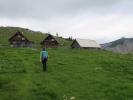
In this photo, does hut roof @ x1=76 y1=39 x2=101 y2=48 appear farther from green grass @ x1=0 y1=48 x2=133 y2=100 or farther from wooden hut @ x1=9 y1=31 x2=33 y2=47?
green grass @ x1=0 y1=48 x2=133 y2=100

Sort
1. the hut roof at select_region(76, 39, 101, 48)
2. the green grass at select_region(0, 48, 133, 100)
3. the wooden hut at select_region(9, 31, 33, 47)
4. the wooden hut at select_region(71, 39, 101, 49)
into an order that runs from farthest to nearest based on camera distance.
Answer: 1. the wooden hut at select_region(9, 31, 33, 47)
2. the hut roof at select_region(76, 39, 101, 48)
3. the wooden hut at select_region(71, 39, 101, 49)
4. the green grass at select_region(0, 48, 133, 100)

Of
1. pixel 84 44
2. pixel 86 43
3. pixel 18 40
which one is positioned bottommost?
pixel 84 44

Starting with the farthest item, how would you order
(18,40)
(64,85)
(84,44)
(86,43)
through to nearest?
(86,43) → (18,40) → (84,44) → (64,85)

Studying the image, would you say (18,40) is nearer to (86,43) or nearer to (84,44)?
(84,44)

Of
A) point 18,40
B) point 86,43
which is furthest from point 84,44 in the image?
point 18,40

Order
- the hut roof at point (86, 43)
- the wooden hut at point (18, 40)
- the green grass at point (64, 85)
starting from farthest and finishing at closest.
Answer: the wooden hut at point (18, 40) → the hut roof at point (86, 43) → the green grass at point (64, 85)

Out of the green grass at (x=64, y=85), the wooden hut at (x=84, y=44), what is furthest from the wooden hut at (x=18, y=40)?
the green grass at (x=64, y=85)

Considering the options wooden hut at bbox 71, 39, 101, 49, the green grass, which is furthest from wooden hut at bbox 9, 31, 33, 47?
the green grass

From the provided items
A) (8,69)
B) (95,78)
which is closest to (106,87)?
(95,78)

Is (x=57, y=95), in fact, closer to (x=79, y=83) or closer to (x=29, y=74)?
(x=79, y=83)

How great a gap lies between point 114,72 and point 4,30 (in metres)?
163

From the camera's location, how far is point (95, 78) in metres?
33.8

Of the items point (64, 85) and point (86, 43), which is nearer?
point (64, 85)

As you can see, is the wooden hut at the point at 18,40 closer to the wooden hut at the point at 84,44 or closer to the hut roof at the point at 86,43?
the wooden hut at the point at 84,44
